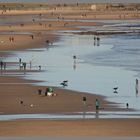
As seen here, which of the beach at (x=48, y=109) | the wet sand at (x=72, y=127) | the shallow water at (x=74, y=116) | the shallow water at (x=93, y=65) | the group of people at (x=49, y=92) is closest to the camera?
the wet sand at (x=72, y=127)

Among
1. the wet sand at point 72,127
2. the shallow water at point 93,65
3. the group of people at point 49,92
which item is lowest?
the wet sand at point 72,127

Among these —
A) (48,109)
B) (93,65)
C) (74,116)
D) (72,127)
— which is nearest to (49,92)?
(48,109)

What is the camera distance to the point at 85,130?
22.1 meters

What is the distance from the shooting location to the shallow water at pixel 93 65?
3136 cm

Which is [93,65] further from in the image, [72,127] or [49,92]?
[72,127]

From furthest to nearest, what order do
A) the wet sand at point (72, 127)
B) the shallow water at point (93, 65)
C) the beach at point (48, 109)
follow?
the shallow water at point (93, 65)
the beach at point (48, 109)
the wet sand at point (72, 127)

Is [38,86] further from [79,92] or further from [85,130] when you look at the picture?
[85,130]

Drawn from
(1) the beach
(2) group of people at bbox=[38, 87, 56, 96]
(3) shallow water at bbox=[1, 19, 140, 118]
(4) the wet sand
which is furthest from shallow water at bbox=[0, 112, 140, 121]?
(2) group of people at bbox=[38, 87, 56, 96]

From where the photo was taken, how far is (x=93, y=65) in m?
41.2

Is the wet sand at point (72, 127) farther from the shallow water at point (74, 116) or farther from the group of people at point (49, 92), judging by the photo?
the group of people at point (49, 92)

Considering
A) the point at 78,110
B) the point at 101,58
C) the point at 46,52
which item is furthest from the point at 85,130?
the point at 46,52

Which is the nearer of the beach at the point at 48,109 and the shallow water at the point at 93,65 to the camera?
the beach at the point at 48,109

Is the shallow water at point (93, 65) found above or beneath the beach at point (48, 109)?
above

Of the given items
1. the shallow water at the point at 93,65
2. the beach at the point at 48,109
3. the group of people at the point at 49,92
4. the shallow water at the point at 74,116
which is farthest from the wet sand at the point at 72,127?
the group of people at the point at 49,92
